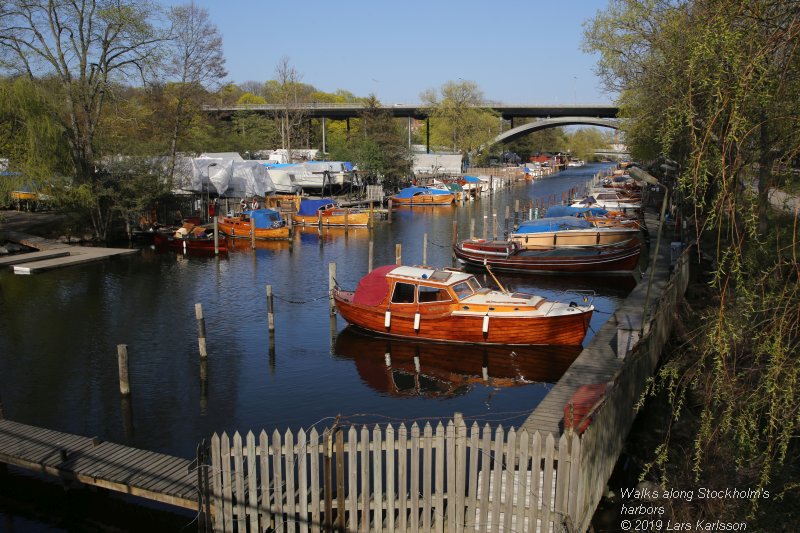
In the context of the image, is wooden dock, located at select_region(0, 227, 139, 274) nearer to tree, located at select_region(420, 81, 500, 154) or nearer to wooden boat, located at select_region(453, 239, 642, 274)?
wooden boat, located at select_region(453, 239, 642, 274)

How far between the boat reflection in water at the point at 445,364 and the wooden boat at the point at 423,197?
1886 inches

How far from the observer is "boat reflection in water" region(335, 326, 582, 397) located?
62.9ft

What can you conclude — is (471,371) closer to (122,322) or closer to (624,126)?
(122,322)

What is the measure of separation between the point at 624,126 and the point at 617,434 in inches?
1442

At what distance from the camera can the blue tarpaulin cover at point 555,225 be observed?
120 ft

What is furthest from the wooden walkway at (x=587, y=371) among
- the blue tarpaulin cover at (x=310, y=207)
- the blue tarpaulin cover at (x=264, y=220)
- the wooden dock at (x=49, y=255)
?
the blue tarpaulin cover at (x=310, y=207)

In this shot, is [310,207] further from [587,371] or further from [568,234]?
[587,371]

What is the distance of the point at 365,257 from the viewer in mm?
39156

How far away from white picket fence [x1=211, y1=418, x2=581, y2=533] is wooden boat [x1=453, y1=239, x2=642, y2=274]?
84.9ft

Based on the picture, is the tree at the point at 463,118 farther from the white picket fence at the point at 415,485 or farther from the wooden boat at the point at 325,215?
the white picket fence at the point at 415,485

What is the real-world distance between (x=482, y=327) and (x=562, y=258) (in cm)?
1378

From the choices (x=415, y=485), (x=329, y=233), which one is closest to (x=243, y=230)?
(x=329, y=233)

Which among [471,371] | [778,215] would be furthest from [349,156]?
[778,215]

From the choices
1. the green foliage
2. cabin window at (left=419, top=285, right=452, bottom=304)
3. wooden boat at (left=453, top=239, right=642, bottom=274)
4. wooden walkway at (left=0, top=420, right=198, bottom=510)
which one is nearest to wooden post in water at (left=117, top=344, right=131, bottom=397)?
wooden walkway at (left=0, top=420, right=198, bottom=510)
